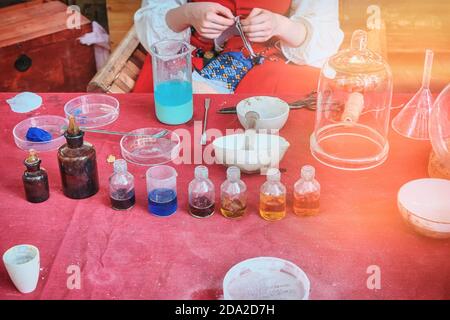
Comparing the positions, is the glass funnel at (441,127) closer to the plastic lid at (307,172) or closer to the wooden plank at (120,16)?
the plastic lid at (307,172)

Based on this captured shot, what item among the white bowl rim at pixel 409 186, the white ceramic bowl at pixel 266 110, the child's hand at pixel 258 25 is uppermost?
the child's hand at pixel 258 25

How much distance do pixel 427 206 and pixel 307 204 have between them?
0.84 ft

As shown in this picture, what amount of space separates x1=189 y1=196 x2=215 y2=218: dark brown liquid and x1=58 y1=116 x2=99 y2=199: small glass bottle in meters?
0.24

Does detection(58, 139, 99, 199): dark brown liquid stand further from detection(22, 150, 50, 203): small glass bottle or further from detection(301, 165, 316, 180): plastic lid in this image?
detection(301, 165, 316, 180): plastic lid

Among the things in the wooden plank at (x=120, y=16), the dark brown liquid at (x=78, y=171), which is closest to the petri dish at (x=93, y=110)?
the dark brown liquid at (x=78, y=171)

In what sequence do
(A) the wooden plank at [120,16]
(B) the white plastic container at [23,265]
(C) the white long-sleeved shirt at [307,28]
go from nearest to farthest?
(B) the white plastic container at [23,265] < (C) the white long-sleeved shirt at [307,28] < (A) the wooden plank at [120,16]

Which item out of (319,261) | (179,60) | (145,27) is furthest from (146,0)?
(319,261)

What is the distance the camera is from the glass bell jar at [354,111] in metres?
1.54

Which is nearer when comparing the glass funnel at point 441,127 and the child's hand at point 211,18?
the glass funnel at point 441,127

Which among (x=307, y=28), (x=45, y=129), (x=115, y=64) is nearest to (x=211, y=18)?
(x=307, y=28)

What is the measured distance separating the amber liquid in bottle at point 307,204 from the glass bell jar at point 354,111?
0.67 feet

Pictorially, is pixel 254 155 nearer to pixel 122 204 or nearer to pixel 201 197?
pixel 201 197

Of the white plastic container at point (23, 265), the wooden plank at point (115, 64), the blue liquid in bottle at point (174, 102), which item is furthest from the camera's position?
the wooden plank at point (115, 64)
